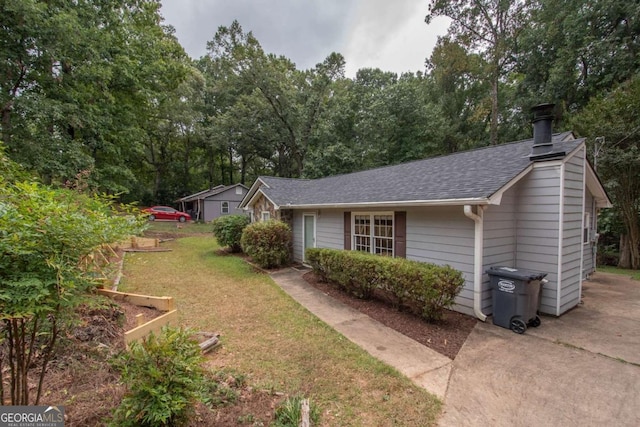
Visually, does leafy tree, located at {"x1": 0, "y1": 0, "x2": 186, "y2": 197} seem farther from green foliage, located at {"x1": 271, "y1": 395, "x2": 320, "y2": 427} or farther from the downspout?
the downspout

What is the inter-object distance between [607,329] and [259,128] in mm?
26378

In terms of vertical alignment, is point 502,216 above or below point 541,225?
above

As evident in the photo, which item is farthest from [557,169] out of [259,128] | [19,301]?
[259,128]

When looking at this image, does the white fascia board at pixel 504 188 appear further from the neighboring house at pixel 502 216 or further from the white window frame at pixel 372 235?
the white window frame at pixel 372 235

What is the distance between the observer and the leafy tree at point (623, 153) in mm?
9742

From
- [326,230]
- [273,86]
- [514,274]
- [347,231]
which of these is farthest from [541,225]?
[273,86]

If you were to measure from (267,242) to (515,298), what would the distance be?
7105mm

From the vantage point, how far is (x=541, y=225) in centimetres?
571

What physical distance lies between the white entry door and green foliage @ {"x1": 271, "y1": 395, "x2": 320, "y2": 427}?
7504 mm

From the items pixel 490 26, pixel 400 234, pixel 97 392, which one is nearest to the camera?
pixel 97 392

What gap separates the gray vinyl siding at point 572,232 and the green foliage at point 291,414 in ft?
18.3

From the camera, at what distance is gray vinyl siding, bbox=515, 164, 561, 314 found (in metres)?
5.53

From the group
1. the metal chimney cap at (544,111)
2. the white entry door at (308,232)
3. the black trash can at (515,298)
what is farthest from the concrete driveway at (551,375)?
the white entry door at (308,232)

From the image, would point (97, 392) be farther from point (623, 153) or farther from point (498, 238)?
A: point (623, 153)
